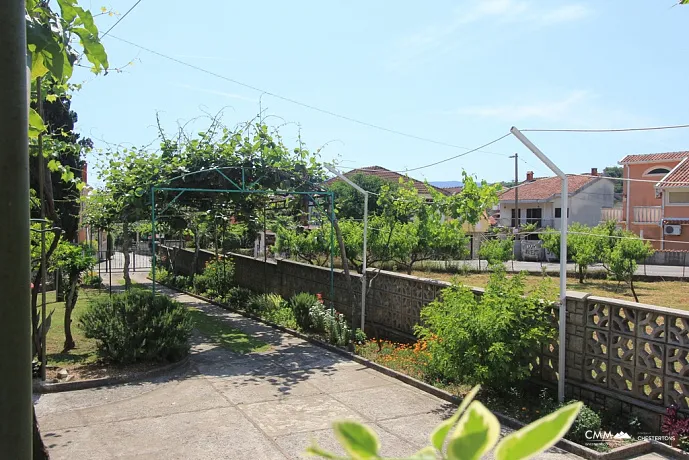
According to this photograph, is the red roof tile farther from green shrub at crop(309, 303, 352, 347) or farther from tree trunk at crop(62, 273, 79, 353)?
tree trunk at crop(62, 273, 79, 353)

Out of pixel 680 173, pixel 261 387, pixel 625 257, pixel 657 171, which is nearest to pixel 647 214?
pixel 657 171

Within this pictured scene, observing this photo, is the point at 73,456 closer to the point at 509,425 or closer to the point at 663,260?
the point at 509,425

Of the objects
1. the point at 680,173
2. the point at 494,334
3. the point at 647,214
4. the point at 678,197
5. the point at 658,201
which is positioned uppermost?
the point at 680,173

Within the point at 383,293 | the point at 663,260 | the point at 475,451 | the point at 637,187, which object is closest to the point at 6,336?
the point at 475,451

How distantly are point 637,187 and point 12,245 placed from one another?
142ft

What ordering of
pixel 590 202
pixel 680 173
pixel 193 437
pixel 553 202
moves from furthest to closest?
1. pixel 590 202
2. pixel 553 202
3. pixel 680 173
4. pixel 193 437

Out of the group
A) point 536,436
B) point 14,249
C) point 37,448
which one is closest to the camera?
point 536,436

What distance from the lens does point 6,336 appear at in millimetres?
1181

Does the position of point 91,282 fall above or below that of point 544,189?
below

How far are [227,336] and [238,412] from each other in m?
4.99

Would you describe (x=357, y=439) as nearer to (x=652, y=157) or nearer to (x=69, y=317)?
(x=69, y=317)

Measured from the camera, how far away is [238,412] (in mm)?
7062

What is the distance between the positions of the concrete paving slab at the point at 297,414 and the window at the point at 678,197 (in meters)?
34.7

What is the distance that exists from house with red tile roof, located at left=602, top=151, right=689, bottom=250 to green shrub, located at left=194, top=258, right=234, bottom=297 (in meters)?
26.8
